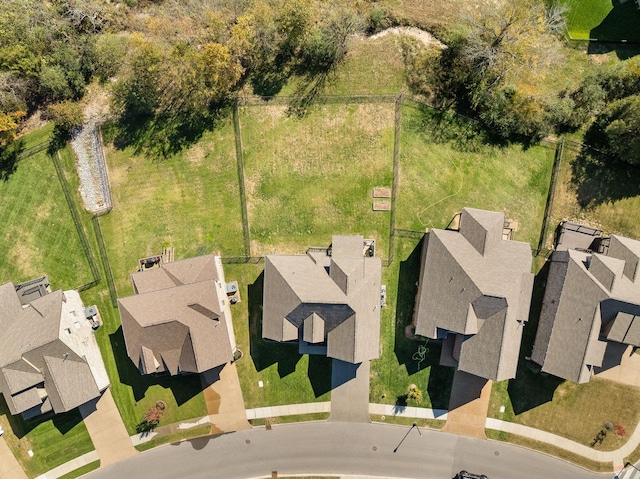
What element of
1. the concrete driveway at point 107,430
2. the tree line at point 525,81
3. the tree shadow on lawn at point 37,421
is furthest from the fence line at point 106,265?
the tree line at point 525,81

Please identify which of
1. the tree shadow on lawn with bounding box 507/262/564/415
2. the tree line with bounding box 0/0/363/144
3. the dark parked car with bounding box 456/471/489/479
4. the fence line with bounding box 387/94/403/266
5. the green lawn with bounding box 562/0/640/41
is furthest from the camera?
the fence line with bounding box 387/94/403/266

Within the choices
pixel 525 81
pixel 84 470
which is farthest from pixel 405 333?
pixel 84 470

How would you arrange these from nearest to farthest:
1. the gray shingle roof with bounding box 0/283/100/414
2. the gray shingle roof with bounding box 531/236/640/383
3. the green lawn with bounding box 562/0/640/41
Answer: the gray shingle roof with bounding box 531/236/640/383
the gray shingle roof with bounding box 0/283/100/414
the green lawn with bounding box 562/0/640/41

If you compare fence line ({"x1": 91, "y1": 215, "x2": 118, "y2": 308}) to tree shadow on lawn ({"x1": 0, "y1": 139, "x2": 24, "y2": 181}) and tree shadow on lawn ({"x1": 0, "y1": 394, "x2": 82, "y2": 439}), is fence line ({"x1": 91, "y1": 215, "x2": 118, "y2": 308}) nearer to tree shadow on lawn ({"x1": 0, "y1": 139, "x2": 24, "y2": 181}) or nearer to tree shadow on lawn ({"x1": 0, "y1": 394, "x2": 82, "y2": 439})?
tree shadow on lawn ({"x1": 0, "y1": 139, "x2": 24, "y2": 181})

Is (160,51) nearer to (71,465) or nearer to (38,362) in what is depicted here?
(38,362)

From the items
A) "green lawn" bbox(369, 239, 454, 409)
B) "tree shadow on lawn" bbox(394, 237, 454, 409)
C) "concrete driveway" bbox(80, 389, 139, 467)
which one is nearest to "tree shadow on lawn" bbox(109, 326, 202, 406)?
"concrete driveway" bbox(80, 389, 139, 467)

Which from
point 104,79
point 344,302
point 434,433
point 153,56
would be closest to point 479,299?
point 344,302

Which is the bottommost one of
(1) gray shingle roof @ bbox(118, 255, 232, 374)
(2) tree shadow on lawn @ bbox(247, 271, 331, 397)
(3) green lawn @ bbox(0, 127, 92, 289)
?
(2) tree shadow on lawn @ bbox(247, 271, 331, 397)
